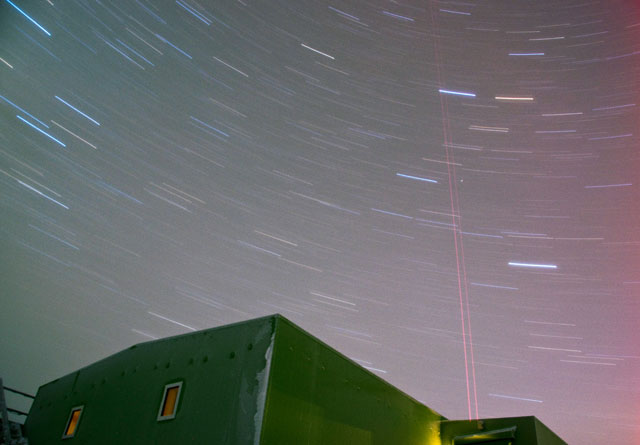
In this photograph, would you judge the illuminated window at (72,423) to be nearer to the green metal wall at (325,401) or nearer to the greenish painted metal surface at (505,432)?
the green metal wall at (325,401)

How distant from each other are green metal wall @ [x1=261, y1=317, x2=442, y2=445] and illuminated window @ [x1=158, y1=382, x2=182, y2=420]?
217cm

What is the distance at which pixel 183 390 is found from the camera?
8.14m

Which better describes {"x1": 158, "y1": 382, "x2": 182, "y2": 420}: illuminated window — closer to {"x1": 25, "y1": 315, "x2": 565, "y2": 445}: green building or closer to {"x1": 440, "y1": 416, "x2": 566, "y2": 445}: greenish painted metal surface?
{"x1": 25, "y1": 315, "x2": 565, "y2": 445}: green building

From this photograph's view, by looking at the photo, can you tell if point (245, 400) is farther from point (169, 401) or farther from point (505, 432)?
point (505, 432)

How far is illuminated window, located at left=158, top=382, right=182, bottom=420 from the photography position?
26.5 feet

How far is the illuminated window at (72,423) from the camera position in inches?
408

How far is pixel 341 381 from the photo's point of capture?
891 cm

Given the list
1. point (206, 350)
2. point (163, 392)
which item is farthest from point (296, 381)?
point (163, 392)

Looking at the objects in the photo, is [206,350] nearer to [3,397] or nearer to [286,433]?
[286,433]

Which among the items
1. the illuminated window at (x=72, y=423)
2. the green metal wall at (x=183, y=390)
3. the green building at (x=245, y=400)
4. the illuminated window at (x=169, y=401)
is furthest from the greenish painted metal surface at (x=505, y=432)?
the illuminated window at (x=72, y=423)

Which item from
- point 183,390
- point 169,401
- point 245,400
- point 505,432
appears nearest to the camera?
point 245,400

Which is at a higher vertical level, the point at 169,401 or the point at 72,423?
the point at 169,401

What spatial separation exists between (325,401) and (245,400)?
1.81 meters

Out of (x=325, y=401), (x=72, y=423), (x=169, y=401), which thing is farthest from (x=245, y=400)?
(x=72, y=423)
